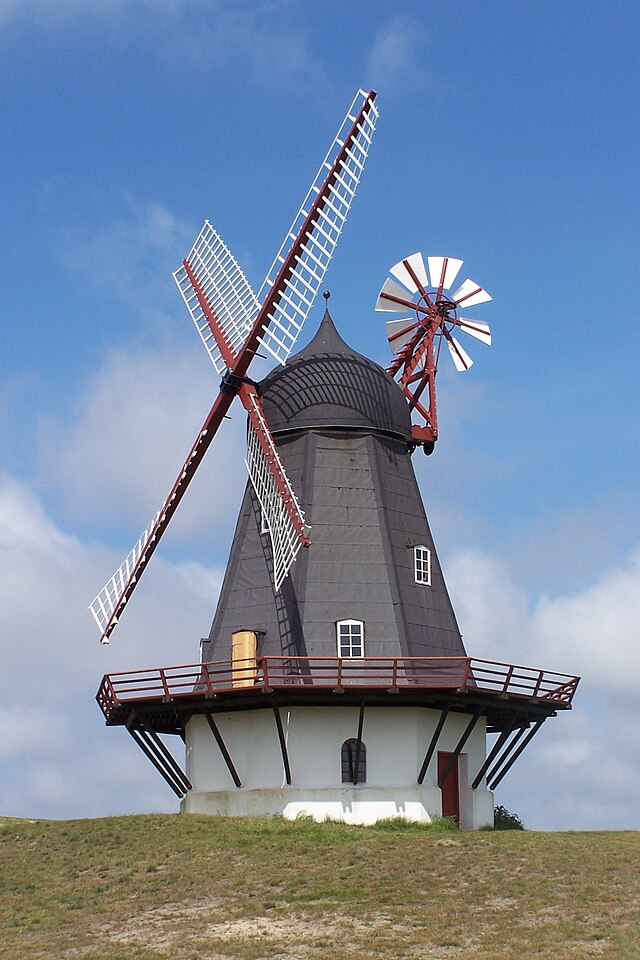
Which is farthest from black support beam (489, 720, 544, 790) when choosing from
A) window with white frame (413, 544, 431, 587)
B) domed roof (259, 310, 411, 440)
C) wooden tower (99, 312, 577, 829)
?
domed roof (259, 310, 411, 440)

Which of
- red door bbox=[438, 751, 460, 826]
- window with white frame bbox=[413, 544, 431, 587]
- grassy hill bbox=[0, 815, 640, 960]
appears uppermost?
window with white frame bbox=[413, 544, 431, 587]

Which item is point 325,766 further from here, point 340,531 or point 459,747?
point 340,531

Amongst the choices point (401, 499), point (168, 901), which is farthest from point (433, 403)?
point (168, 901)

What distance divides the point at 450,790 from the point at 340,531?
6.51 metres

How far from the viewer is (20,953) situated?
22.4m

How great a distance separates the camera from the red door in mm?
33000

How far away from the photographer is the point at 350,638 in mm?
32625

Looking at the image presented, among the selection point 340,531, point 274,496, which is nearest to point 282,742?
point 340,531

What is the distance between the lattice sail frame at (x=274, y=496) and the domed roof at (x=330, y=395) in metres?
0.75

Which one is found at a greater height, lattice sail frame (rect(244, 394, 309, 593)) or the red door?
lattice sail frame (rect(244, 394, 309, 593))

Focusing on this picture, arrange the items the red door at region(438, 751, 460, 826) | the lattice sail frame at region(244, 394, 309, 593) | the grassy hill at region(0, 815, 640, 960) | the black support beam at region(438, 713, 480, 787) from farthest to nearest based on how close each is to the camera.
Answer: the red door at region(438, 751, 460, 826) < the lattice sail frame at region(244, 394, 309, 593) < the black support beam at region(438, 713, 480, 787) < the grassy hill at region(0, 815, 640, 960)

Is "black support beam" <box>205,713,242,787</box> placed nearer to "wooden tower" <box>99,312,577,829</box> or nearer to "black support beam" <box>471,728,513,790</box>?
"wooden tower" <box>99,312,577,829</box>

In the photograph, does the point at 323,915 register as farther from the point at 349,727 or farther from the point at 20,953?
the point at 349,727

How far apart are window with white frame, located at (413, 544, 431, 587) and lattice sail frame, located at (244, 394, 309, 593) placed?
2.96 m
